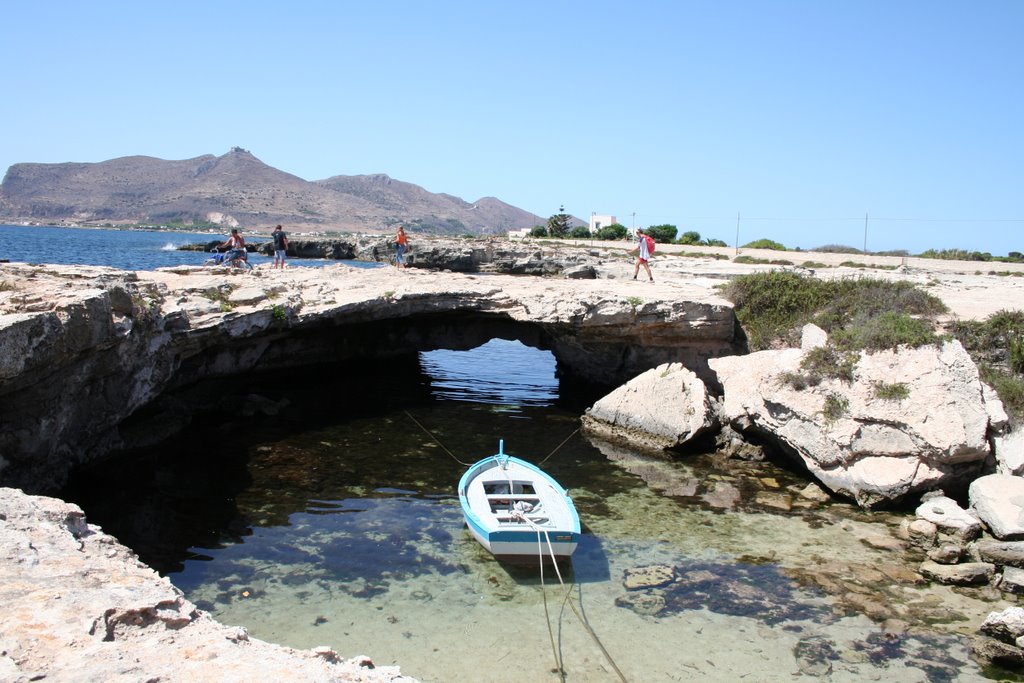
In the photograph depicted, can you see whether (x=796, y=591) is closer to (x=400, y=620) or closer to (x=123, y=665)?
(x=400, y=620)

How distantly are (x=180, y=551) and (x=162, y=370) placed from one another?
5694 millimetres

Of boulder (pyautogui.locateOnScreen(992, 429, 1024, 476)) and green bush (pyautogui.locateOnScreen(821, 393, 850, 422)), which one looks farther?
green bush (pyautogui.locateOnScreen(821, 393, 850, 422))

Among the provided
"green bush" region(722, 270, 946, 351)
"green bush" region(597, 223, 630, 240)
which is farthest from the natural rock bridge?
"green bush" region(597, 223, 630, 240)

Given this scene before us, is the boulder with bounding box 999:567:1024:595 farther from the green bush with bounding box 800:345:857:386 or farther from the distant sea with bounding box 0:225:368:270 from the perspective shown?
the distant sea with bounding box 0:225:368:270

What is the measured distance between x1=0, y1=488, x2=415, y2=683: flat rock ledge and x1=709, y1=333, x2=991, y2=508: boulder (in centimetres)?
1160

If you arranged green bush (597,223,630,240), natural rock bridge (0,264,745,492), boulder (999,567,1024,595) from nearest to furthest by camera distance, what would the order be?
boulder (999,567,1024,595)
natural rock bridge (0,264,745,492)
green bush (597,223,630,240)

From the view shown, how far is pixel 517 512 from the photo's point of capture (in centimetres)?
1168

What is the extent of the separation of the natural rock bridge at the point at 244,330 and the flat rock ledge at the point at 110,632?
481cm

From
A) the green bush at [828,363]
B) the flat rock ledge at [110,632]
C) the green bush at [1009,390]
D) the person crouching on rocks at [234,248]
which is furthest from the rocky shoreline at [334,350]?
the person crouching on rocks at [234,248]

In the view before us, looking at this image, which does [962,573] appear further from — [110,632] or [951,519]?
[110,632]

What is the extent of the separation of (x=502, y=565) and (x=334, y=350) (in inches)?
562

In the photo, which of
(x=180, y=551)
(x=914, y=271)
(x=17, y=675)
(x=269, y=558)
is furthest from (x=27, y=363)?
(x=914, y=271)

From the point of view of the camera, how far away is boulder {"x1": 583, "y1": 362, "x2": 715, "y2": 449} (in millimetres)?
17844

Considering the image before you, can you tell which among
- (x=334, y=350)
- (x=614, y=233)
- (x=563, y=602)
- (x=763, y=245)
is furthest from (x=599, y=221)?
(x=563, y=602)
